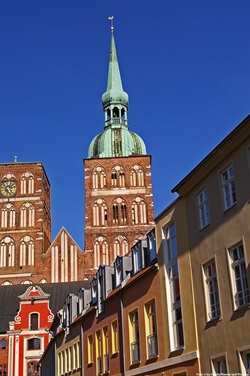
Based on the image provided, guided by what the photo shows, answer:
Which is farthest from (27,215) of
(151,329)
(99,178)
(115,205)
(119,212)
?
(151,329)

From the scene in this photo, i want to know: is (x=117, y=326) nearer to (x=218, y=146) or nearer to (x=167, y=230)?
(x=167, y=230)

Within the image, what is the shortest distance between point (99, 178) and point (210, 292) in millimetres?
57251

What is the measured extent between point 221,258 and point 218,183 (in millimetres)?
1951

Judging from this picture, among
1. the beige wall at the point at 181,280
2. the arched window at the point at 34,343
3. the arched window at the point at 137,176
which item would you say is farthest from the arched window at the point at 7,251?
the beige wall at the point at 181,280

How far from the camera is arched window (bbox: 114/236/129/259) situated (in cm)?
6775

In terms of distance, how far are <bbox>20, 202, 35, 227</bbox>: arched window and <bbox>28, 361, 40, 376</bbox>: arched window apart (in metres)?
23.5

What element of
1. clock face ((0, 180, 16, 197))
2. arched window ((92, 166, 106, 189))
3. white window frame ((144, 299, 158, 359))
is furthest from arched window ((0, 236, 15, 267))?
white window frame ((144, 299, 158, 359))

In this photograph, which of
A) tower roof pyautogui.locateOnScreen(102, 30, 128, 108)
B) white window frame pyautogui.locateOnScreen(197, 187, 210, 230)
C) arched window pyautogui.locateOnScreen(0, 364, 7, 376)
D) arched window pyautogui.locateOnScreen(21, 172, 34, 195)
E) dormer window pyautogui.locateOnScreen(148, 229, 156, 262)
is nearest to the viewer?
white window frame pyautogui.locateOnScreen(197, 187, 210, 230)

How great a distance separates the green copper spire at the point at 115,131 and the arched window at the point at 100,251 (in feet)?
37.5

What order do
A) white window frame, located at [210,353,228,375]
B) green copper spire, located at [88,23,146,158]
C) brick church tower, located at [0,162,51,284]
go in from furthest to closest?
green copper spire, located at [88,23,146,158], brick church tower, located at [0,162,51,284], white window frame, located at [210,353,228,375]

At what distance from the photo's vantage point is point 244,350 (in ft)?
45.1

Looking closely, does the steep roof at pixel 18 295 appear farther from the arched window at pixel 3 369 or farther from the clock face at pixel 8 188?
the clock face at pixel 8 188

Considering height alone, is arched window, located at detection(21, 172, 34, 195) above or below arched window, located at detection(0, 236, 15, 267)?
above

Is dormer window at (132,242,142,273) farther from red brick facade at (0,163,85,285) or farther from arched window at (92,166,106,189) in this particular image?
arched window at (92,166,106,189)
